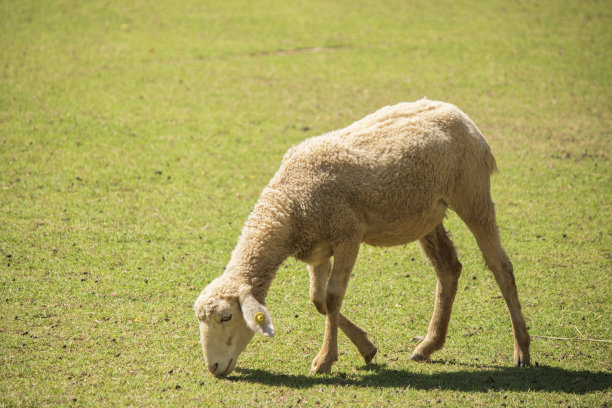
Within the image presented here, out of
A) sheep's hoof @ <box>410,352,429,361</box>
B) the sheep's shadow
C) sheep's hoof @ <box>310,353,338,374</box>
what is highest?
sheep's hoof @ <box>310,353,338,374</box>

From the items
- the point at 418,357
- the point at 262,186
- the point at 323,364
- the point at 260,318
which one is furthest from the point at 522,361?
the point at 262,186

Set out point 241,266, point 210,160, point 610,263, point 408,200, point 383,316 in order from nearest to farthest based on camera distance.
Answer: point 241,266 → point 408,200 → point 383,316 → point 610,263 → point 210,160

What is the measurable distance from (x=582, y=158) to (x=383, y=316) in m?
7.17

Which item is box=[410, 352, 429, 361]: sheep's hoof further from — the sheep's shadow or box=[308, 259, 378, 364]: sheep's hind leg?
box=[308, 259, 378, 364]: sheep's hind leg

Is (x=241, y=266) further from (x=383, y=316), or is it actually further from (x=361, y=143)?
(x=383, y=316)

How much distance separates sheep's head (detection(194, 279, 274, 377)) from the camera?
6133mm

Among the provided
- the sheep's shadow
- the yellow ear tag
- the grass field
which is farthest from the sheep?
the grass field

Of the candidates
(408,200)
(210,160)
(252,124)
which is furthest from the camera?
(252,124)

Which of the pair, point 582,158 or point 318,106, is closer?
point 582,158

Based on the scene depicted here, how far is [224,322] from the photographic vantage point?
6191 mm

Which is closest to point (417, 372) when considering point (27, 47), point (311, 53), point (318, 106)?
point (318, 106)

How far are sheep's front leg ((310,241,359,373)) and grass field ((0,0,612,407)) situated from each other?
0.63 ft

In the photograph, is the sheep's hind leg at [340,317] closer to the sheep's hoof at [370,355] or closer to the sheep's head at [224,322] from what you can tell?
the sheep's hoof at [370,355]

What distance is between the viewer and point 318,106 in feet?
50.2
